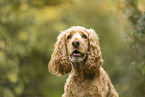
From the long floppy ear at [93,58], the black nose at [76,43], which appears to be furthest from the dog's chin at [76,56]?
the long floppy ear at [93,58]

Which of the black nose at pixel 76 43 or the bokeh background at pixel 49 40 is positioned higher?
the bokeh background at pixel 49 40

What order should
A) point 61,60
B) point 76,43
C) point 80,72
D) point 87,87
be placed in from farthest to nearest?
point 61,60
point 80,72
point 87,87
point 76,43

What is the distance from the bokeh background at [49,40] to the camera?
27.4ft

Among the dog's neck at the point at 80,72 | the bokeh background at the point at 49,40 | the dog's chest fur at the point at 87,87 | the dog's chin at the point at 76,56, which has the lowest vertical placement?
the dog's chest fur at the point at 87,87

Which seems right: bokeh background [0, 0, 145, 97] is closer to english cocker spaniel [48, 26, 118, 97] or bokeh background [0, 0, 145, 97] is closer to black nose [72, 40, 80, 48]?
english cocker spaniel [48, 26, 118, 97]

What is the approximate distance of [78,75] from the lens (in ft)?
15.0

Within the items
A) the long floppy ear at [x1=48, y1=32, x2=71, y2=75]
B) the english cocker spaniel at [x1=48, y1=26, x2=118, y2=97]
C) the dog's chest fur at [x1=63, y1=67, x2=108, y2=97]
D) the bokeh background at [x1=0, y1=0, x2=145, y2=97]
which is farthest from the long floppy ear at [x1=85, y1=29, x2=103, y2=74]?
the bokeh background at [x1=0, y1=0, x2=145, y2=97]

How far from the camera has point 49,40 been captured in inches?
445

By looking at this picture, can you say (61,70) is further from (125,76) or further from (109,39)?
(109,39)

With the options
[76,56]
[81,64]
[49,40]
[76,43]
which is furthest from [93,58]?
[49,40]

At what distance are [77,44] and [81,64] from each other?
1.62ft

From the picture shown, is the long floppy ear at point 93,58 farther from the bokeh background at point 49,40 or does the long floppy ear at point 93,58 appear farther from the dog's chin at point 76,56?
the bokeh background at point 49,40

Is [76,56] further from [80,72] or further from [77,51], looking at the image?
[80,72]

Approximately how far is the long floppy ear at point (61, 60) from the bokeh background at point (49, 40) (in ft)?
8.60
